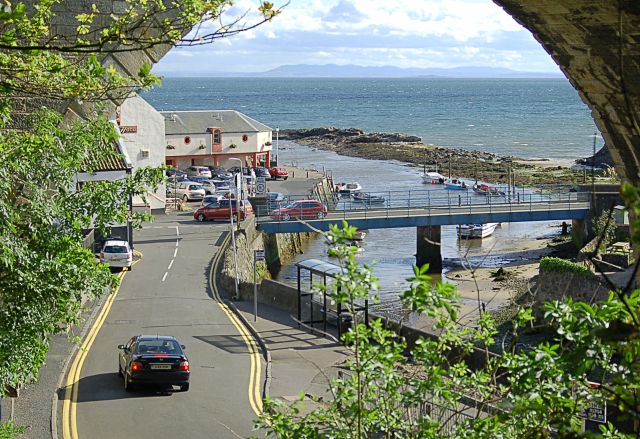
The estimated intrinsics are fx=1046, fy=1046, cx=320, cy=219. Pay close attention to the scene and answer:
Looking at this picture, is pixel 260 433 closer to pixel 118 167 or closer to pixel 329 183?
pixel 118 167

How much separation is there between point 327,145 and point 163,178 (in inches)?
4607

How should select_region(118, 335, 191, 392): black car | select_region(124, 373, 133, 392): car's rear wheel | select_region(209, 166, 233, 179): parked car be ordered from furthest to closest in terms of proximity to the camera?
select_region(209, 166, 233, 179): parked car, select_region(124, 373, 133, 392): car's rear wheel, select_region(118, 335, 191, 392): black car

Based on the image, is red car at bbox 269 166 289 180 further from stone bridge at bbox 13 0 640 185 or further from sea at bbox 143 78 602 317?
stone bridge at bbox 13 0 640 185

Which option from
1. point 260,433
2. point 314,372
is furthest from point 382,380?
point 314,372

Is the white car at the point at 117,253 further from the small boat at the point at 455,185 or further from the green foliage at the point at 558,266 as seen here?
the small boat at the point at 455,185

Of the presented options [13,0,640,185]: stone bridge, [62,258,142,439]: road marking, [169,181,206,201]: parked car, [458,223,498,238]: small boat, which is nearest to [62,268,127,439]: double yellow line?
[62,258,142,439]: road marking

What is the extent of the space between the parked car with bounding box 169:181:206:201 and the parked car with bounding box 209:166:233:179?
28.9 ft

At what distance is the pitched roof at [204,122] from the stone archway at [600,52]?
228ft

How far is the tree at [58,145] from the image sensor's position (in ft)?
29.2

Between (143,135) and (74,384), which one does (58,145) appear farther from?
(143,135)

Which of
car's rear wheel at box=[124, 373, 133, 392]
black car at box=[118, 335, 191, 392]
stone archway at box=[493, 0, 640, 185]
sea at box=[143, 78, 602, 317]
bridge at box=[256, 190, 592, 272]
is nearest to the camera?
stone archway at box=[493, 0, 640, 185]

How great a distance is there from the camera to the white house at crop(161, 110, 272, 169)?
77.9m

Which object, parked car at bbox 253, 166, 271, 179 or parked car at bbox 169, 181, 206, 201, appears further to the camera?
parked car at bbox 253, 166, 271, 179

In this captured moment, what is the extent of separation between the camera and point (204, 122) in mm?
78875
